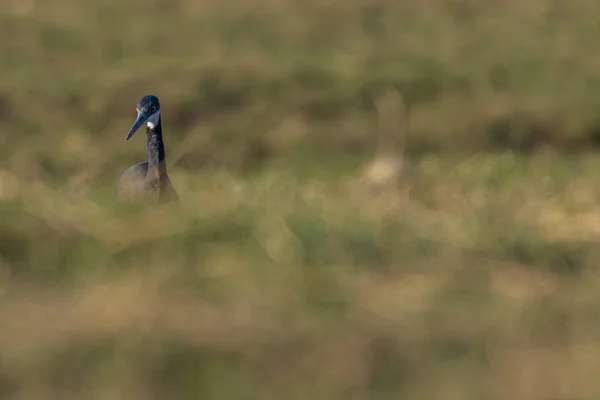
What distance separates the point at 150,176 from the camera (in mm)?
7938

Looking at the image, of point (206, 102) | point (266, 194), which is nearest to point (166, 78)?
point (206, 102)

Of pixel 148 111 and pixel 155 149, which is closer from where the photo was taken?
pixel 155 149

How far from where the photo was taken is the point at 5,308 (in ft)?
17.7

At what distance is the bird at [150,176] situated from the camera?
752 centimetres

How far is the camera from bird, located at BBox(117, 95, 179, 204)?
24.7 ft

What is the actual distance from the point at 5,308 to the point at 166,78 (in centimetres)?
785

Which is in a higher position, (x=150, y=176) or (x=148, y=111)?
(x=148, y=111)

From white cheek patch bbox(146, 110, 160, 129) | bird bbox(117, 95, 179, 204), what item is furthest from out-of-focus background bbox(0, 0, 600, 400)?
white cheek patch bbox(146, 110, 160, 129)

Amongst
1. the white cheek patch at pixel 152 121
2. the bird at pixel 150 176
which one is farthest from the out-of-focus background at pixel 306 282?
the white cheek patch at pixel 152 121

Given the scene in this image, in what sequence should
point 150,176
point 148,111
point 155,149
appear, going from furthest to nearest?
1. point 148,111
2. point 155,149
3. point 150,176

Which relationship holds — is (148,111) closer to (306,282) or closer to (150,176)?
(150,176)

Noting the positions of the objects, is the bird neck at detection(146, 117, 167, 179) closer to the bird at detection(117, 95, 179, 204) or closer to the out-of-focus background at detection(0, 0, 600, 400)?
the bird at detection(117, 95, 179, 204)

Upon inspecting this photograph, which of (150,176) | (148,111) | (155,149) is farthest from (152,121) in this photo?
(150,176)

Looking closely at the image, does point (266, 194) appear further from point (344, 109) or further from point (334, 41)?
point (334, 41)
